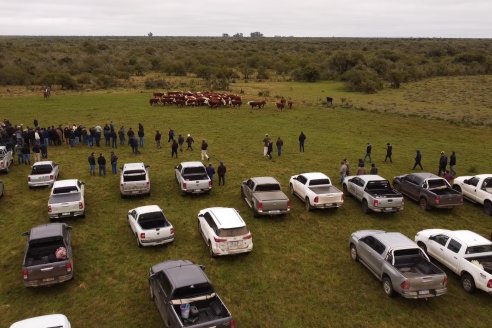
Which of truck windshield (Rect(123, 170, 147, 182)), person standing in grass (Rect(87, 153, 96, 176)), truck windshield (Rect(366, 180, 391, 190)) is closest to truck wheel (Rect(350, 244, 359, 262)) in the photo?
truck windshield (Rect(366, 180, 391, 190))

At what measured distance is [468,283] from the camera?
14.0m

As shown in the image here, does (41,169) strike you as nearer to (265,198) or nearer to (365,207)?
(265,198)

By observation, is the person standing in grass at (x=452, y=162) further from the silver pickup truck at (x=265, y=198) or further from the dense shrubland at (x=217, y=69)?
the dense shrubland at (x=217, y=69)

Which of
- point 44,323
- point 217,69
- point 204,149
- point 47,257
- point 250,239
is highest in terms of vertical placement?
point 217,69

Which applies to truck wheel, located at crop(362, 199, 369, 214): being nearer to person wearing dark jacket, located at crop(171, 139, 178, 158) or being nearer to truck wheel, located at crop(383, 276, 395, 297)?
truck wheel, located at crop(383, 276, 395, 297)

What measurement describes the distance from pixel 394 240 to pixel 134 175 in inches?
505

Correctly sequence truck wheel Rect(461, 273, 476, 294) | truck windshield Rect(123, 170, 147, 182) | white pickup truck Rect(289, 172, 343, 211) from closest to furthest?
truck wheel Rect(461, 273, 476, 294), white pickup truck Rect(289, 172, 343, 211), truck windshield Rect(123, 170, 147, 182)

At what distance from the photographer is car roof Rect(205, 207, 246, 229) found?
15547 millimetres

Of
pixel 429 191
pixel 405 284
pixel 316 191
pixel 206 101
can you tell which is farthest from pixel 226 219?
pixel 206 101

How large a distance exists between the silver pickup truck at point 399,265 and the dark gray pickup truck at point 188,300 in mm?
5657

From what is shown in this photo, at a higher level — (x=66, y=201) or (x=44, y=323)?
(x=66, y=201)

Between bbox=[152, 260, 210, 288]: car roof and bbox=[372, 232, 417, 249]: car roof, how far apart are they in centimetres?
644

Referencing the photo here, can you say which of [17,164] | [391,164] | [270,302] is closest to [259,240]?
[270,302]

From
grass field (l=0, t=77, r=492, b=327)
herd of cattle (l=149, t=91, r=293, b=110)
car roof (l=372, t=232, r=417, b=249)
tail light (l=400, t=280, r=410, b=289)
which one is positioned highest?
herd of cattle (l=149, t=91, r=293, b=110)
